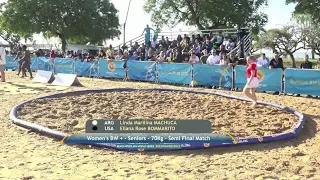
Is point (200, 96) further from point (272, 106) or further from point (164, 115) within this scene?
point (164, 115)

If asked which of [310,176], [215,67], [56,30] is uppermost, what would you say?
[56,30]

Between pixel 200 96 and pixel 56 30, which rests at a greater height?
pixel 56 30

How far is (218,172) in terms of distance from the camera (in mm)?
5746

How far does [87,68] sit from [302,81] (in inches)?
523

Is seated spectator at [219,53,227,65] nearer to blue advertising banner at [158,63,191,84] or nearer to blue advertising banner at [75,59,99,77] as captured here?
blue advertising banner at [158,63,191,84]

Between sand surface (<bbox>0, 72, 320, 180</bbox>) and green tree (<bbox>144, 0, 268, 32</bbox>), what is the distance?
93.4ft

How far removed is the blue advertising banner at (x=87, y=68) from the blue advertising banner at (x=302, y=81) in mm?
11692

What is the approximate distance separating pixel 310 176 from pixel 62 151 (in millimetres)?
3962

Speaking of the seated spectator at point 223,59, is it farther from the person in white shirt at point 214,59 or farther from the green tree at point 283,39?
the green tree at point 283,39

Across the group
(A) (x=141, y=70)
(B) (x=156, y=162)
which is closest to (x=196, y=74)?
(A) (x=141, y=70)

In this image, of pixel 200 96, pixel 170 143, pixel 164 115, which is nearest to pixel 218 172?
pixel 170 143

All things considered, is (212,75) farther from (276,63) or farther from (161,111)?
(161,111)

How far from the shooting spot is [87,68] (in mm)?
23703

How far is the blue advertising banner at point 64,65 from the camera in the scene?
24602 millimetres
